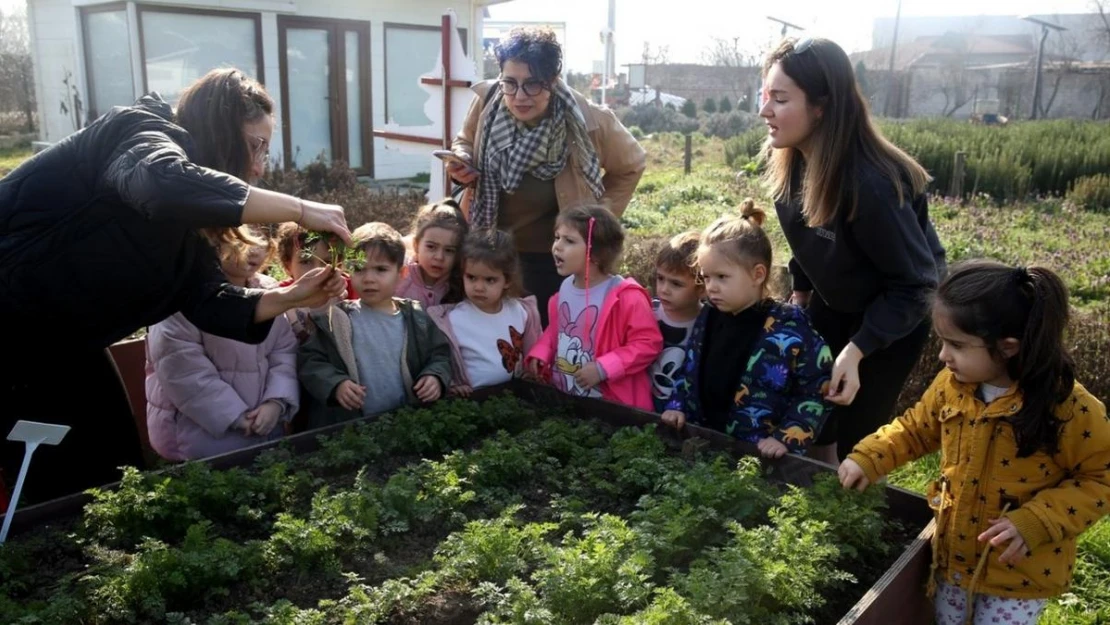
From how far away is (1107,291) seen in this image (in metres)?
7.60

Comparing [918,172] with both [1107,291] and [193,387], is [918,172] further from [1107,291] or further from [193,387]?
[1107,291]

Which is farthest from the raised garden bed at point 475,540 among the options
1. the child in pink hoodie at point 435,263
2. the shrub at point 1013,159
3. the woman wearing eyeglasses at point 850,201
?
the shrub at point 1013,159

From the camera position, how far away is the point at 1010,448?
→ 232cm

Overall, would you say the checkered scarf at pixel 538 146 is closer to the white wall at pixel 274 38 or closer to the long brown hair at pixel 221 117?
the long brown hair at pixel 221 117

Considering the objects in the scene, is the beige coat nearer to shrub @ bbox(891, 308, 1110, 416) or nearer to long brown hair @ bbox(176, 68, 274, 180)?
long brown hair @ bbox(176, 68, 274, 180)

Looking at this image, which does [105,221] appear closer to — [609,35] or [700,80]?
[609,35]

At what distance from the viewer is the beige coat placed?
412 cm

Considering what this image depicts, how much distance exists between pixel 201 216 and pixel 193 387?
A: 1.27 metres

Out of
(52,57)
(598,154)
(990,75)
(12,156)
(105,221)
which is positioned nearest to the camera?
(105,221)

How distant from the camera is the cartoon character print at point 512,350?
12.8 feet

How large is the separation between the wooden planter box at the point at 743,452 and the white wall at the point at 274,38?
10735 millimetres

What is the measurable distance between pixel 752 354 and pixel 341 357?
161cm

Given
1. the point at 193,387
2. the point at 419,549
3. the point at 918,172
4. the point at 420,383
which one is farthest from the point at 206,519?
the point at 918,172

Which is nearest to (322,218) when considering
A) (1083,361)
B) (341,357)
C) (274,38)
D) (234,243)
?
(234,243)
